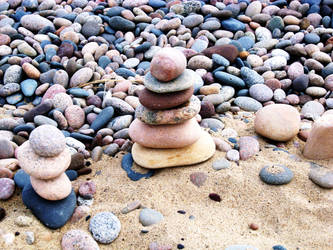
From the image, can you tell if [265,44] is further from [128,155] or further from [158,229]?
[158,229]

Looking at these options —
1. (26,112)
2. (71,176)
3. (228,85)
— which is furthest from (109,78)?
(71,176)

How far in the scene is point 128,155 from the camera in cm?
343

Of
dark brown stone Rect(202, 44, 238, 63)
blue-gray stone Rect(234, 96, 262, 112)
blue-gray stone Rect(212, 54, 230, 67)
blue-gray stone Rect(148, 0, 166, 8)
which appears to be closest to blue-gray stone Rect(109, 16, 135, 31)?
blue-gray stone Rect(148, 0, 166, 8)

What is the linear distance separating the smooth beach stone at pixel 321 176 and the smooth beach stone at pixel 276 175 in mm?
175

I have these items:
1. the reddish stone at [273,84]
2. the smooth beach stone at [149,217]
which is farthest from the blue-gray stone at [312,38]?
the smooth beach stone at [149,217]

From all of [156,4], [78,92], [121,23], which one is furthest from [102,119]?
[156,4]

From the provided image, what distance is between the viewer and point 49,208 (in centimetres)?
264

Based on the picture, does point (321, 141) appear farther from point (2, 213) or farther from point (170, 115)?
point (2, 213)

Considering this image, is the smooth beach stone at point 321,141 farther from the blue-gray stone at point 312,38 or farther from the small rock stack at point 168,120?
the blue-gray stone at point 312,38

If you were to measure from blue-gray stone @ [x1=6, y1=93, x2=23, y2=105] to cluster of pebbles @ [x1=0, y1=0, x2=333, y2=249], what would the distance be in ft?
0.06

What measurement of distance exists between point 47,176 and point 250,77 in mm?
2865

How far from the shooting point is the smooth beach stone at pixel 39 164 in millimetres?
2541

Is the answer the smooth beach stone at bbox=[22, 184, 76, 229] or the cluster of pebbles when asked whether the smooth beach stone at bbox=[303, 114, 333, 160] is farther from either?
the smooth beach stone at bbox=[22, 184, 76, 229]

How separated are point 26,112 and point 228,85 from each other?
7.87 ft
